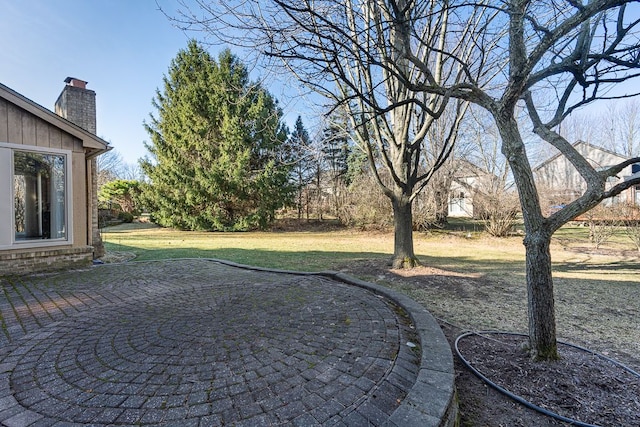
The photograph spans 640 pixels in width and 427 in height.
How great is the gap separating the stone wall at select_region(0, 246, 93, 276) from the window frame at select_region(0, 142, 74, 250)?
0.14 meters

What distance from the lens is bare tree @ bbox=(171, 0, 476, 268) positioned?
3176mm

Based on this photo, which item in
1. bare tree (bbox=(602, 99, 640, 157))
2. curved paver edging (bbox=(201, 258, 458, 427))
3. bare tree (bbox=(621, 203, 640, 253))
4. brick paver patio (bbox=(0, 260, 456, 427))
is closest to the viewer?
curved paver edging (bbox=(201, 258, 458, 427))

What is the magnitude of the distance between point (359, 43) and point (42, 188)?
7.21 metres

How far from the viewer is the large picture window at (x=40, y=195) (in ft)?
19.9

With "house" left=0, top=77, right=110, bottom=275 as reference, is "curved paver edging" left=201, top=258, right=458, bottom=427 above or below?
below

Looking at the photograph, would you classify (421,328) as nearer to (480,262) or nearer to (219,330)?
(219,330)

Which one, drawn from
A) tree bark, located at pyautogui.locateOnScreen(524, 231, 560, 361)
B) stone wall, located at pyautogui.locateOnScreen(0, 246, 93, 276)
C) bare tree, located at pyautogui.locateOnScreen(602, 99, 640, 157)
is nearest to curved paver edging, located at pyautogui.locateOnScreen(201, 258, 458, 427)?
tree bark, located at pyautogui.locateOnScreen(524, 231, 560, 361)

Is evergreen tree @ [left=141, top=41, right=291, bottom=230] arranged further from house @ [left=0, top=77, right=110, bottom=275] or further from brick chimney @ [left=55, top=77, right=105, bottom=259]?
house @ [left=0, top=77, right=110, bottom=275]

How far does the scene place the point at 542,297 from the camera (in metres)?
2.75

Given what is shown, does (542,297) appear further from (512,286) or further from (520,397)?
(512,286)

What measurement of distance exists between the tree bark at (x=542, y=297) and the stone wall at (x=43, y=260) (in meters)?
8.10

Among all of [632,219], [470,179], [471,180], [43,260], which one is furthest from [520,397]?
[470,179]

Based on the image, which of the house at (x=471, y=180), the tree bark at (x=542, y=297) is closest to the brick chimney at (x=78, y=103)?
the tree bark at (x=542, y=297)

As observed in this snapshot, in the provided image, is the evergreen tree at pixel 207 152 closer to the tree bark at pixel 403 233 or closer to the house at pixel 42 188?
the house at pixel 42 188
